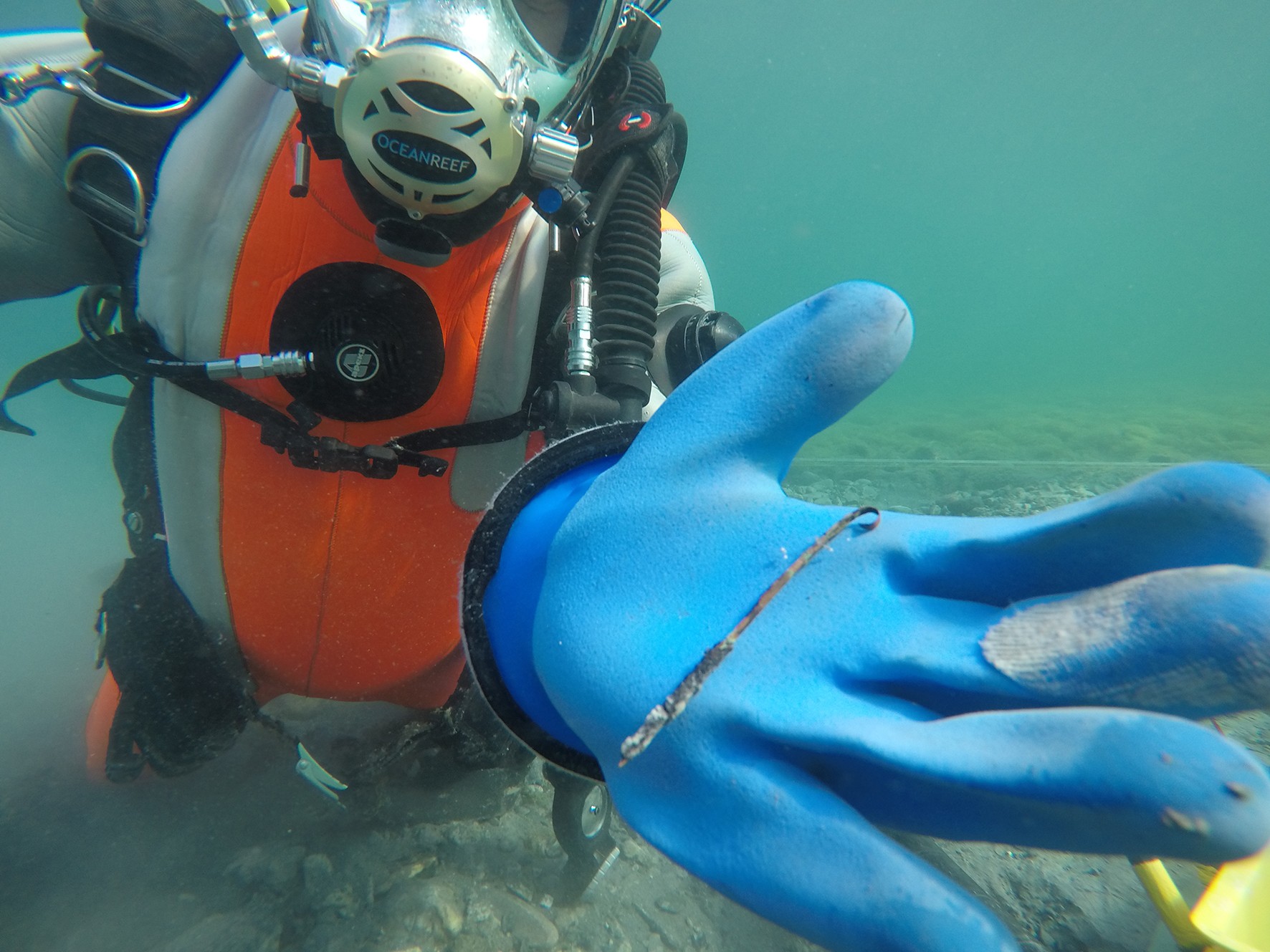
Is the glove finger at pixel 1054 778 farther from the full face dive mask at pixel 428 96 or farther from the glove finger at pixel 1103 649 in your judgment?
the full face dive mask at pixel 428 96

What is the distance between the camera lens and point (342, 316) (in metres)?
1.42

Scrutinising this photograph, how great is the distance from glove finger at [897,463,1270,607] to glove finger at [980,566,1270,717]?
5 centimetres

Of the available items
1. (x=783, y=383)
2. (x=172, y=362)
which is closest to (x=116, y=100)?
(x=172, y=362)

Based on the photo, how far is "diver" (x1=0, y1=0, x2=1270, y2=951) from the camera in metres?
0.54

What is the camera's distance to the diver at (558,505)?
0.54 meters

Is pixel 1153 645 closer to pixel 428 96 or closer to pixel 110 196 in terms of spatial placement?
pixel 428 96

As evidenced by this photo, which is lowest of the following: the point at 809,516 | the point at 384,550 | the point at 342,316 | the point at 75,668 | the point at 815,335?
the point at 75,668

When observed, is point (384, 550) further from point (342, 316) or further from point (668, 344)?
point (668, 344)

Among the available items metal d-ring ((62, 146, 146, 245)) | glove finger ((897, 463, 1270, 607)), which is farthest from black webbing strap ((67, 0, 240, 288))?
glove finger ((897, 463, 1270, 607))

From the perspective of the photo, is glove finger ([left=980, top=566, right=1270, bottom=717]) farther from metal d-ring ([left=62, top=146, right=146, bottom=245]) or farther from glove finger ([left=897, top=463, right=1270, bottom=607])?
metal d-ring ([left=62, top=146, right=146, bottom=245])

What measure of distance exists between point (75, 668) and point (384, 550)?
5954 mm

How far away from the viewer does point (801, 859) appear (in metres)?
0.55

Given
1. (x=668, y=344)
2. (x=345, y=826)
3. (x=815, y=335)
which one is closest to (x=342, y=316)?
(x=668, y=344)

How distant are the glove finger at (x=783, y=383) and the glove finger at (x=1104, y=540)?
8.2 inches
